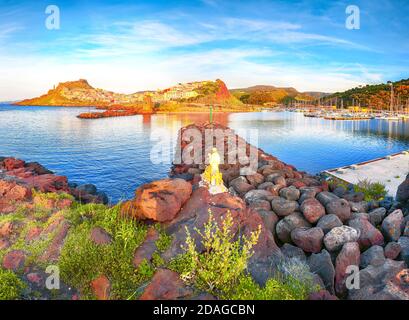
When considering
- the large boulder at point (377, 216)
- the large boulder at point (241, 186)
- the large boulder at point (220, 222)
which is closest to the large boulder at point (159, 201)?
the large boulder at point (220, 222)

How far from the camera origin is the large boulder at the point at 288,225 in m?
9.77

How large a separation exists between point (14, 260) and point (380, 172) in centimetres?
2638

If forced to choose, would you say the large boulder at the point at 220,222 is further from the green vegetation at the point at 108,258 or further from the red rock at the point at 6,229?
the red rock at the point at 6,229

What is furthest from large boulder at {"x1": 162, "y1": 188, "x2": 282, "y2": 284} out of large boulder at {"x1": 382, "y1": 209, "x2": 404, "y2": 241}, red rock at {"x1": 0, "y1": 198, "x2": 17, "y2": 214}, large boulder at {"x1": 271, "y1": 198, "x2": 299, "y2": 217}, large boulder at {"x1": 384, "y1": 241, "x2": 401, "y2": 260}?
red rock at {"x1": 0, "y1": 198, "x2": 17, "y2": 214}

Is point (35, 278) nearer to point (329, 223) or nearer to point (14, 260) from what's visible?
point (14, 260)

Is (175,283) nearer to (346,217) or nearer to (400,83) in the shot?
(346,217)

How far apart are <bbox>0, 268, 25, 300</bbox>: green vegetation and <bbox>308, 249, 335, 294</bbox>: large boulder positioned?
654cm

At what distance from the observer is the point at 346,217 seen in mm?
10688

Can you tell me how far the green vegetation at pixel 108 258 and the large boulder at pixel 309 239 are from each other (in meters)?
4.62

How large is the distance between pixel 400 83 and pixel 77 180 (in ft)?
576

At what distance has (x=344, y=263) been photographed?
7.56 metres

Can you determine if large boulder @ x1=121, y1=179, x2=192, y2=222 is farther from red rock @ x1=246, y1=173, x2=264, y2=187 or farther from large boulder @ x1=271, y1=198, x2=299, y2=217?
red rock @ x1=246, y1=173, x2=264, y2=187
